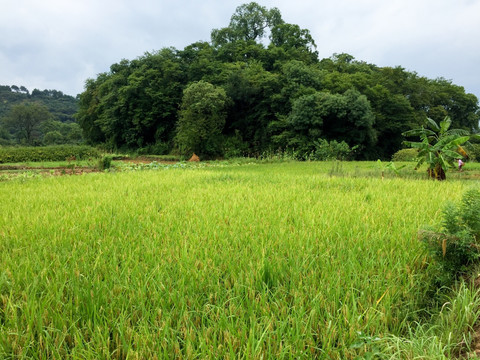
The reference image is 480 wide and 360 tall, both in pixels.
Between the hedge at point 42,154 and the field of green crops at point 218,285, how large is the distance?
52.8ft

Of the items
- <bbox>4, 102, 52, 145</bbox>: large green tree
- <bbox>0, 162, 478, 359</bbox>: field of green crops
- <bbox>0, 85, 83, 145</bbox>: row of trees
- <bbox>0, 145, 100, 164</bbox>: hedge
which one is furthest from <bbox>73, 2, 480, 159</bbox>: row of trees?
<bbox>4, 102, 52, 145</bbox>: large green tree

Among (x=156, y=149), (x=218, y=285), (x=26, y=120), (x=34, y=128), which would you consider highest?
(x=26, y=120)

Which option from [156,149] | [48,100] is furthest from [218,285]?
[48,100]

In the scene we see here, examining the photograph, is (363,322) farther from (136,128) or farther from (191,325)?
(136,128)

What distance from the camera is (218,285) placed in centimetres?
147

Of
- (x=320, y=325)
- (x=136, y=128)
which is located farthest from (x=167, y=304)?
(x=136, y=128)

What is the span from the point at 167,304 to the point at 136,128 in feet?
89.6

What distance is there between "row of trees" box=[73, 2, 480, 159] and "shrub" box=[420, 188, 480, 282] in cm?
1682

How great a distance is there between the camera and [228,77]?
23.1 m

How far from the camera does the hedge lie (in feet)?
54.0

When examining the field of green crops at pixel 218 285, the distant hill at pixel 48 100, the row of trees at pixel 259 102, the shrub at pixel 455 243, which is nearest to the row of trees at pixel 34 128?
the distant hill at pixel 48 100

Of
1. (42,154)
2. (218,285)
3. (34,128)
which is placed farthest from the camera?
(34,128)

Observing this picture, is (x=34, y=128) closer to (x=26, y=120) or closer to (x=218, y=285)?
(x=26, y=120)

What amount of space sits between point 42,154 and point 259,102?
15898 millimetres
